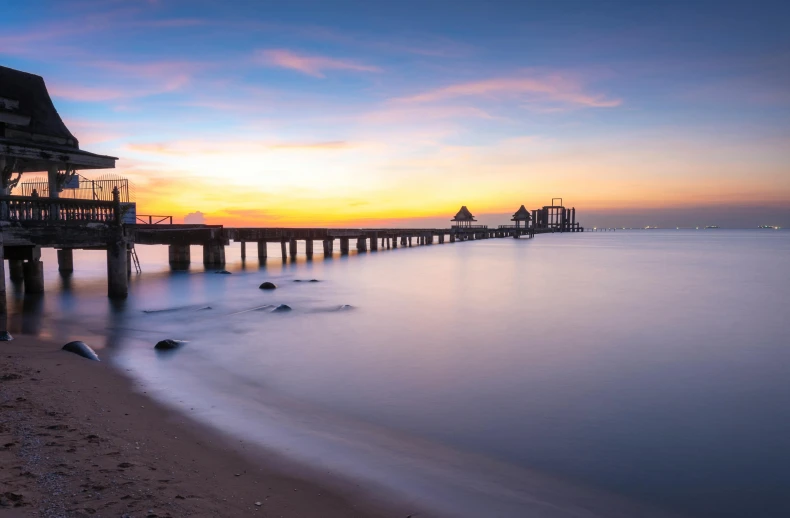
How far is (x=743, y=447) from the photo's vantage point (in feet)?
24.0

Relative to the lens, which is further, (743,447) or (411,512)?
(743,447)

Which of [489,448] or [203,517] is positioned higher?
[203,517]

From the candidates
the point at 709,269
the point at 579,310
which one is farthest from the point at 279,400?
the point at 709,269

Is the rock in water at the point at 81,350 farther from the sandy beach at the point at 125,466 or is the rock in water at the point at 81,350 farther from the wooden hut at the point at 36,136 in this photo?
the wooden hut at the point at 36,136

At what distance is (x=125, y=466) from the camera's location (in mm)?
5035

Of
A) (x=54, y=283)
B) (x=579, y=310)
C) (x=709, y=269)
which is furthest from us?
(x=709, y=269)

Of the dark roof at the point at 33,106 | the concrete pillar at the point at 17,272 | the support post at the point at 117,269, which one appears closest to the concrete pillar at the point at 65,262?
the concrete pillar at the point at 17,272

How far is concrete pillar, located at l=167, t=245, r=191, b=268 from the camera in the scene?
35.2 metres

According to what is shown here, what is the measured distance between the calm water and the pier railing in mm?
3227

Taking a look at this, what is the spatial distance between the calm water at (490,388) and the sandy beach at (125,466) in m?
0.70

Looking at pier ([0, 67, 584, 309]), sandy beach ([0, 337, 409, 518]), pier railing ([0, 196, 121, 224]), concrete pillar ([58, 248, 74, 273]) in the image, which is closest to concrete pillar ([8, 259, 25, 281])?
pier ([0, 67, 584, 309])

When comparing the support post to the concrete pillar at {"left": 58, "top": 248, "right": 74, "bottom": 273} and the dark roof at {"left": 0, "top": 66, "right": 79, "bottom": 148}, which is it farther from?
the concrete pillar at {"left": 58, "top": 248, "right": 74, "bottom": 273}

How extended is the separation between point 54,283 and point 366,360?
71.3 ft

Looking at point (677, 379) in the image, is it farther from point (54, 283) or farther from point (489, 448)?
point (54, 283)
